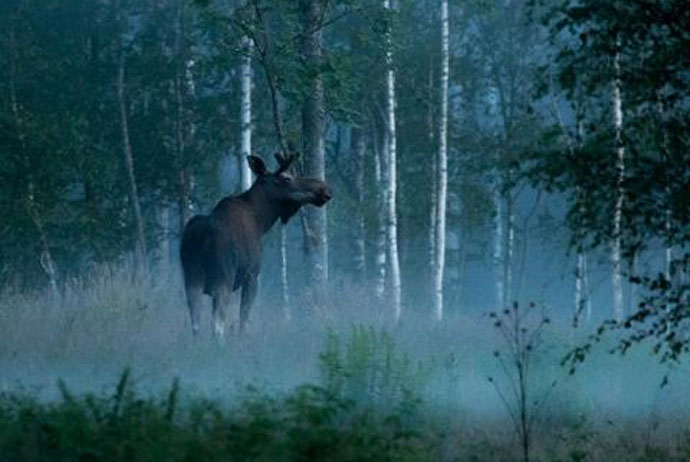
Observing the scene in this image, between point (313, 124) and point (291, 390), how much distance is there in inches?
513

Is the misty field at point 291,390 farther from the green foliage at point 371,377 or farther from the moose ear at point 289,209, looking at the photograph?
the moose ear at point 289,209

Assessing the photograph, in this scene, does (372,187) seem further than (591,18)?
Yes

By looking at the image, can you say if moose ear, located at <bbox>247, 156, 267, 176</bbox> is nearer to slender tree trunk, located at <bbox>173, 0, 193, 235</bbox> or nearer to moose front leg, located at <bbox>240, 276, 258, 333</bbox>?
moose front leg, located at <bbox>240, 276, 258, 333</bbox>

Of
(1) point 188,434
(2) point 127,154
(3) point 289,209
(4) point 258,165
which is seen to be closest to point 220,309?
(3) point 289,209

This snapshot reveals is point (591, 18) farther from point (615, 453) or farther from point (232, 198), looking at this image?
point (232, 198)

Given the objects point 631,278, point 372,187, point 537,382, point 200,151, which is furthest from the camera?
point 372,187

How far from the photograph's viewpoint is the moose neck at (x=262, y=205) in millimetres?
21547

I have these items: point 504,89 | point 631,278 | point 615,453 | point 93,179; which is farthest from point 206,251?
point 504,89

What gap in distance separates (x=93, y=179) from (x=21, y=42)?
3595mm

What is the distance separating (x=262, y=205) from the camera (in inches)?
853

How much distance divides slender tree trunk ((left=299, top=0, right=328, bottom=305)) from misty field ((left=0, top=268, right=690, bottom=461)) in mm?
2408

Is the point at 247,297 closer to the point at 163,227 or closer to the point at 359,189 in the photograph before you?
the point at 163,227

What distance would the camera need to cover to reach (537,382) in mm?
16266

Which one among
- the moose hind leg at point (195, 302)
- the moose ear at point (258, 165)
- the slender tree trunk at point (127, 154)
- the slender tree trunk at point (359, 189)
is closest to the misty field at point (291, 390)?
the moose hind leg at point (195, 302)
